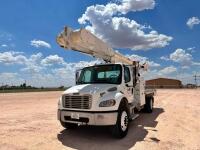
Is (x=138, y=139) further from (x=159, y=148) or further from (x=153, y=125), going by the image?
(x=153, y=125)

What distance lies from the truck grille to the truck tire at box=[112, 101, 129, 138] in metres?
1.07

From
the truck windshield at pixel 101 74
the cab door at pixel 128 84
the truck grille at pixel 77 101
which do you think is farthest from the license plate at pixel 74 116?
the cab door at pixel 128 84

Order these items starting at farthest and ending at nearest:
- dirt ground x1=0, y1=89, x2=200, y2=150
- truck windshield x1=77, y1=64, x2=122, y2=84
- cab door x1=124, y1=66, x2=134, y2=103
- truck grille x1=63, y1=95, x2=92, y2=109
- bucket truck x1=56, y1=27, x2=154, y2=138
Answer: cab door x1=124, y1=66, x2=134, y2=103, truck windshield x1=77, y1=64, x2=122, y2=84, truck grille x1=63, y1=95, x2=92, y2=109, bucket truck x1=56, y1=27, x2=154, y2=138, dirt ground x1=0, y1=89, x2=200, y2=150

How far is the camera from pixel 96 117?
744 cm

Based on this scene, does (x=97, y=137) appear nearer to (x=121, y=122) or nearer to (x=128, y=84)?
(x=121, y=122)

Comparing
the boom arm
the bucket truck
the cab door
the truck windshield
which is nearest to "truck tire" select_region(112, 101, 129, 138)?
the bucket truck

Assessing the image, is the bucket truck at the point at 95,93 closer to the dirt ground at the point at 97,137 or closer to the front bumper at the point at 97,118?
the front bumper at the point at 97,118

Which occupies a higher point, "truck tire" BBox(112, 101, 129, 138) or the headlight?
the headlight

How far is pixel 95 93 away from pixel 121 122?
1.37 m

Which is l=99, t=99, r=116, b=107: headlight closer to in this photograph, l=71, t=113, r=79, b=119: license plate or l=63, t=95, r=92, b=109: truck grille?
l=63, t=95, r=92, b=109: truck grille

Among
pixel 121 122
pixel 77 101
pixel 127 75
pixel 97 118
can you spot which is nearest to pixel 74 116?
pixel 77 101

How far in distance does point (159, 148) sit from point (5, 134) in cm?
540

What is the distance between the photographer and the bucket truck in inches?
299

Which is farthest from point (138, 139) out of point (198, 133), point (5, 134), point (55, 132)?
point (5, 134)
